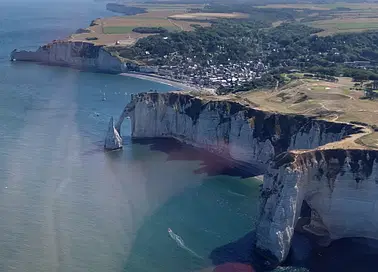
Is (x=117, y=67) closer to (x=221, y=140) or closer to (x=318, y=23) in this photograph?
(x=221, y=140)

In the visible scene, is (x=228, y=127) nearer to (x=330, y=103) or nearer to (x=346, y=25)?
(x=330, y=103)

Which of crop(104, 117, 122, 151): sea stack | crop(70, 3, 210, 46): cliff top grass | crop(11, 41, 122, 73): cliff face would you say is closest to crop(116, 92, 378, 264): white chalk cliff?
crop(104, 117, 122, 151): sea stack

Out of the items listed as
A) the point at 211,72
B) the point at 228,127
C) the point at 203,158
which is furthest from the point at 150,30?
the point at 203,158

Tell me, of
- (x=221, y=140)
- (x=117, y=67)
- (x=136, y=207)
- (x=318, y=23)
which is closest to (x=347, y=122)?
(x=221, y=140)

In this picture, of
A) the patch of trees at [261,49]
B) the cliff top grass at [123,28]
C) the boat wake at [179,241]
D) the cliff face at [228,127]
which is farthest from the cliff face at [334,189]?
the cliff top grass at [123,28]

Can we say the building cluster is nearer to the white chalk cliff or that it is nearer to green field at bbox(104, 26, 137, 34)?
green field at bbox(104, 26, 137, 34)

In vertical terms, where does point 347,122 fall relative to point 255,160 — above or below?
above

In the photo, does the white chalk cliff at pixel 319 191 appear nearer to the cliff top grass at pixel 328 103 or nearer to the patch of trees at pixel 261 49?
the cliff top grass at pixel 328 103
